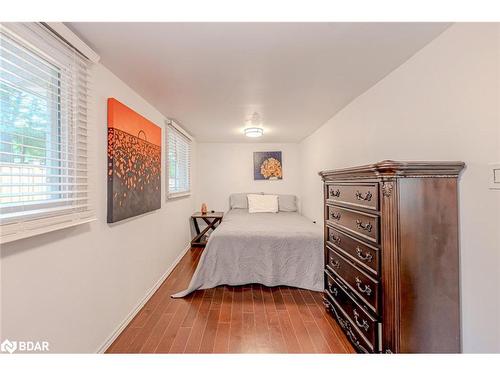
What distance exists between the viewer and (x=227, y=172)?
16.6 feet

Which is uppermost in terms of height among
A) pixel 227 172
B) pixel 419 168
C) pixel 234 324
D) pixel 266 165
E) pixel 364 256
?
pixel 266 165

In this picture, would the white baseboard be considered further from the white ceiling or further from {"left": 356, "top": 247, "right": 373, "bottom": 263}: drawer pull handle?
the white ceiling

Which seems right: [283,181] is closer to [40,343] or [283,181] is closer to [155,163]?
[155,163]

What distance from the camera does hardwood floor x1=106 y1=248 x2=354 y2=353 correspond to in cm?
169

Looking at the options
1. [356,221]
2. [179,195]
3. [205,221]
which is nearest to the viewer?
[356,221]

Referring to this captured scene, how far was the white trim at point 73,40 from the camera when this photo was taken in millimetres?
1185

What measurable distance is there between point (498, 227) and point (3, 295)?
2.21 m

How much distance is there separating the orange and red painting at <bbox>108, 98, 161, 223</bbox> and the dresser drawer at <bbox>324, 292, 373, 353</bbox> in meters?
1.91

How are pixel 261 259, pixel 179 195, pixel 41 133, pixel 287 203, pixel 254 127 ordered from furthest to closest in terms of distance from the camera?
pixel 287 203 < pixel 179 195 < pixel 254 127 < pixel 261 259 < pixel 41 133

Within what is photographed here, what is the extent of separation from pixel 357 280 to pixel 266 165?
12.1 ft

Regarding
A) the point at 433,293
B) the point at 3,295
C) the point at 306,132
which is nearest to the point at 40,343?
the point at 3,295

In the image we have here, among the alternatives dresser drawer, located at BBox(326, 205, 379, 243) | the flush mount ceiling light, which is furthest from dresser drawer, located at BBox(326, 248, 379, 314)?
the flush mount ceiling light

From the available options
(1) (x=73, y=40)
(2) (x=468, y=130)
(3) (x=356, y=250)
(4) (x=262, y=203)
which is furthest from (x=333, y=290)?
(4) (x=262, y=203)

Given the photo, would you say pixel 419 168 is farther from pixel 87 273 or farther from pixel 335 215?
pixel 87 273
